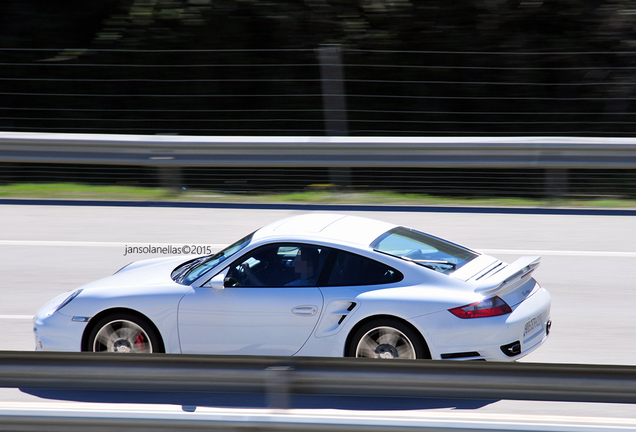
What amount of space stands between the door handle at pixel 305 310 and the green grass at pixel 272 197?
17.2 feet

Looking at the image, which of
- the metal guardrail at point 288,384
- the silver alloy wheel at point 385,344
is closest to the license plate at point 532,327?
the silver alloy wheel at point 385,344

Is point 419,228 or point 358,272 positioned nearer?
point 358,272

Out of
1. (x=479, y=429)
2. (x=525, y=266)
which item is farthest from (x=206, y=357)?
(x=525, y=266)

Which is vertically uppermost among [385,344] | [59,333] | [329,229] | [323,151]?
[323,151]

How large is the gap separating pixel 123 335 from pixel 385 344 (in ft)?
6.35

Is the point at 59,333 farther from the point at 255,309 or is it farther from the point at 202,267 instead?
the point at 255,309

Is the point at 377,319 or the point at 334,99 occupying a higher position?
the point at 334,99

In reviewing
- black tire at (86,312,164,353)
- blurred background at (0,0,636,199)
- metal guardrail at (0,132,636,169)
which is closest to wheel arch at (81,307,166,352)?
black tire at (86,312,164,353)

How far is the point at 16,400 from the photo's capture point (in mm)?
5070

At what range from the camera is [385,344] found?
5.13 m

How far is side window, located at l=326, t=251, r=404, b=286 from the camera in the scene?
526 cm

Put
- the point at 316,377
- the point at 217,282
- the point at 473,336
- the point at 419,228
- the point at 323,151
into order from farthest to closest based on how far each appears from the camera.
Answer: the point at 323,151 < the point at 419,228 < the point at 217,282 < the point at 473,336 < the point at 316,377

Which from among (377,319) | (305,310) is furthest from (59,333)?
(377,319)

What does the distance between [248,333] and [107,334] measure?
1.09 m
